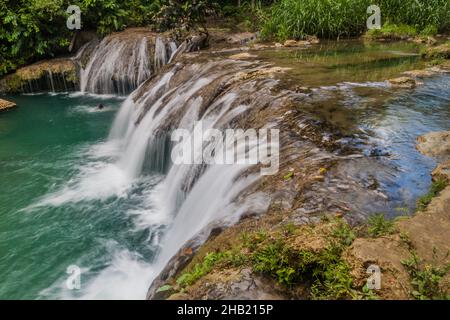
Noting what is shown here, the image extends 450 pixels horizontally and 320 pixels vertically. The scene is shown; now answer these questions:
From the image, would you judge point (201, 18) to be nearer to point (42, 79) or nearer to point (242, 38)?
point (242, 38)

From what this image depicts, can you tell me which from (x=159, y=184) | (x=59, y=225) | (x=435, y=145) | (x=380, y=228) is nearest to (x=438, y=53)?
(x=435, y=145)

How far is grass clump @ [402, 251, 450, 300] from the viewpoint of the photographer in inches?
93.9

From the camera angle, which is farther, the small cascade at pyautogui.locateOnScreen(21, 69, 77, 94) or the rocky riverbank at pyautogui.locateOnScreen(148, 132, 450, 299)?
the small cascade at pyautogui.locateOnScreen(21, 69, 77, 94)

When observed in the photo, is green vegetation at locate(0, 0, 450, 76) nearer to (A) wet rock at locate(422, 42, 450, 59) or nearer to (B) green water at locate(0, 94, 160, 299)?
(A) wet rock at locate(422, 42, 450, 59)

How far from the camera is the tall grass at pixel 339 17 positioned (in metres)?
12.9

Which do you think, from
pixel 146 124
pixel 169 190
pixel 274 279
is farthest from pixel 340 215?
pixel 146 124

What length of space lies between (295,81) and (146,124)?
3.49 metres

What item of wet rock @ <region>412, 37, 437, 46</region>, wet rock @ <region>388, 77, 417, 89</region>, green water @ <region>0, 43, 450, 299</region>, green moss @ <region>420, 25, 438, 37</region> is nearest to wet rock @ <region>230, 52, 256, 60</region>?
green water @ <region>0, 43, 450, 299</region>

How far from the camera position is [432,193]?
146 inches

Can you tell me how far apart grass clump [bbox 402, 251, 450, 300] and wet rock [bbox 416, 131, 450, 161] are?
7.65 ft

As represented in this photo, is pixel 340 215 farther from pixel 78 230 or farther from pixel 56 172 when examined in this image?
pixel 56 172

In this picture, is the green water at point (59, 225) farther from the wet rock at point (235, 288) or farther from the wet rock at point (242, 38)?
the wet rock at point (242, 38)

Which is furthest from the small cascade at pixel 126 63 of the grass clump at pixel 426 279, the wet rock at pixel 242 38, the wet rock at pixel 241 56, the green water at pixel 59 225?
the grass clump at pixel 426 279
